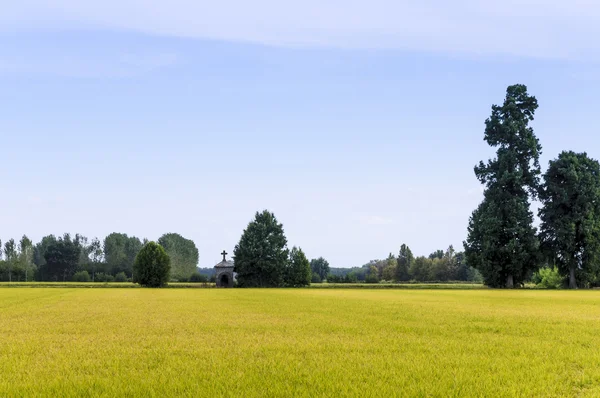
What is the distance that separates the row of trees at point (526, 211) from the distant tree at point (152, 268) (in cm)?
4264

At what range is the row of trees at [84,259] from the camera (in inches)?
5059

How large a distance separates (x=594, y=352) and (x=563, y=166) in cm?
5695

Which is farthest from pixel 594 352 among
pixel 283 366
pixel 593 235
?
pixel 593 235

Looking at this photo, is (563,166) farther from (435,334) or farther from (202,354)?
(202,354)

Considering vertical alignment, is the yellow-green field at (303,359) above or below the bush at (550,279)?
above

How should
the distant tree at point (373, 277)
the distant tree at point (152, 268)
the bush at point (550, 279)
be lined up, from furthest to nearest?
the distant tree at point (373, 277), the distant tree at point (152, 268), the bush at point (550, 279)

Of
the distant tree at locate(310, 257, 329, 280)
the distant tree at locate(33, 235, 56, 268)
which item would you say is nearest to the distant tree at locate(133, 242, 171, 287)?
the distant tree at locate(310, 257, 329, 280)

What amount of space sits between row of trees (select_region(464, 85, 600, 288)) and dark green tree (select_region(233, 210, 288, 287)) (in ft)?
97.8

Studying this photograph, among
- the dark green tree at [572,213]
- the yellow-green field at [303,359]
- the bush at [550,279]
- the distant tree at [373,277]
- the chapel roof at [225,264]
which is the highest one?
the dark green tree at [572,213]

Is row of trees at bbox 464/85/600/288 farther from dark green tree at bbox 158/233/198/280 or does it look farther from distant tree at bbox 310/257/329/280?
distant tree at bbox 310/257/329/280

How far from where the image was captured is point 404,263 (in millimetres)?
138375

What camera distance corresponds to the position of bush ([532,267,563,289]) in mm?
68906

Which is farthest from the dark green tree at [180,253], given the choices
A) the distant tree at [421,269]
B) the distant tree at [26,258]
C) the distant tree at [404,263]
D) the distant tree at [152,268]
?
the distant tree at [152,268]

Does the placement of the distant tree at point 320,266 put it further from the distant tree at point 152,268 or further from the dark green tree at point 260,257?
the distant tree at point 152,268
